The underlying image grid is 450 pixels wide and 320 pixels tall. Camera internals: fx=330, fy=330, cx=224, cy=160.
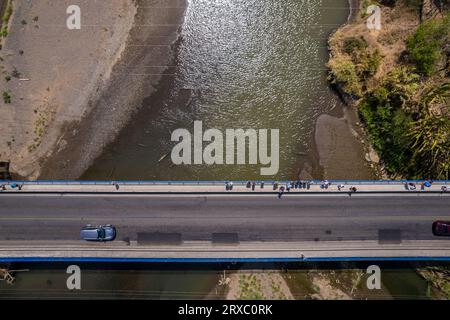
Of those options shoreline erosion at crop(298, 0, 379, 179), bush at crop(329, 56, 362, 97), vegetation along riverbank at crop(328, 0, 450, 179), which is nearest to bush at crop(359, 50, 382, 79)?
vegetation along riverbank at crop(328, 0, 450, 179)

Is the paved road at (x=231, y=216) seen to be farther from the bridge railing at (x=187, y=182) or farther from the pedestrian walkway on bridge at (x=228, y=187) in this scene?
the bridge railing at (x=187, y=182)

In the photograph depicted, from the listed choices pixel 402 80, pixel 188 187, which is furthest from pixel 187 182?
pixel 402 80

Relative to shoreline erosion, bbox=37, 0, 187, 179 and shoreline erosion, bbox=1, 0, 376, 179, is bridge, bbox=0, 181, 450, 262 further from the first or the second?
shoreline erosion, bbox=37, 0, 187, 179

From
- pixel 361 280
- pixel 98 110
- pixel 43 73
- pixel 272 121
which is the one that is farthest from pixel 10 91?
pixel 361 280

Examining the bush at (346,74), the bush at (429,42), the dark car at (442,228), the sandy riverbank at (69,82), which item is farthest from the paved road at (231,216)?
the bush at (429,42)

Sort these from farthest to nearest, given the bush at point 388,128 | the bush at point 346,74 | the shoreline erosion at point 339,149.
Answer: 1. the shoreline erosion at point 339,149
2. the bush at point 346,74
3. the bush at point 388,128

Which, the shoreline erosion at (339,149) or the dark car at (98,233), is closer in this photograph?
the dark car at (98,233)
